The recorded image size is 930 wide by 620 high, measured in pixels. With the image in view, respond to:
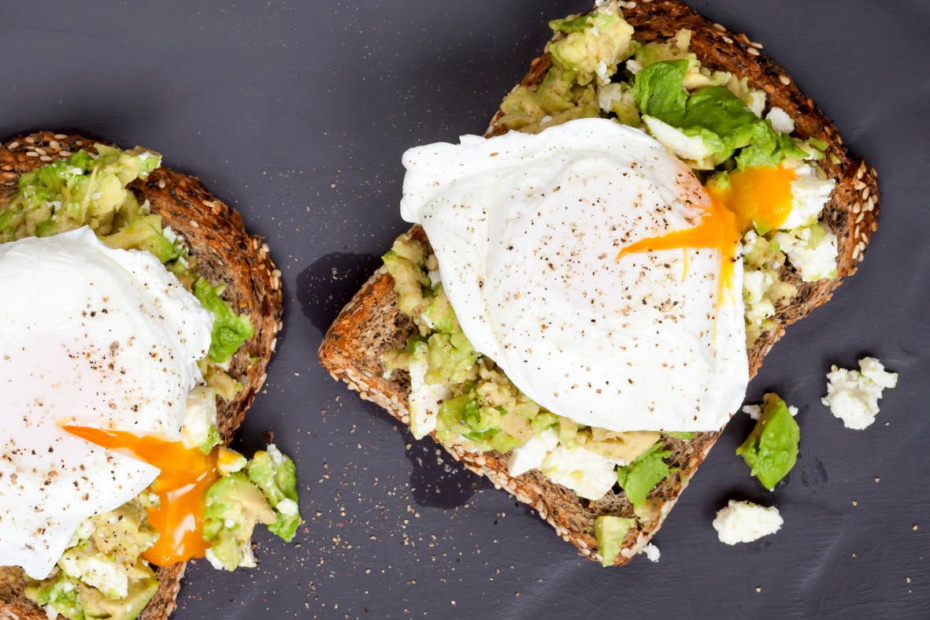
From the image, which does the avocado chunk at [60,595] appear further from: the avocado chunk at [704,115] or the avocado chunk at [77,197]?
the avocado chunk at [704,115]

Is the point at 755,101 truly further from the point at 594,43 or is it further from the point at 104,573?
the point at 104,573

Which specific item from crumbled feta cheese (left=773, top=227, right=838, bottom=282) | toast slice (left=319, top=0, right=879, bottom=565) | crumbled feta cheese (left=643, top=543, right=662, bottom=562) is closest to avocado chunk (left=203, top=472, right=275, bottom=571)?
toast slice (left=319, top=0, right=879, bottom=565)

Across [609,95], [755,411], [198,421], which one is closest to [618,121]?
[609,95]

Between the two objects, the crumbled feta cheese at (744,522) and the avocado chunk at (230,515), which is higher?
the avocado chunk at (230,515)

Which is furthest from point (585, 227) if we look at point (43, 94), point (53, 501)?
point (43, 94)

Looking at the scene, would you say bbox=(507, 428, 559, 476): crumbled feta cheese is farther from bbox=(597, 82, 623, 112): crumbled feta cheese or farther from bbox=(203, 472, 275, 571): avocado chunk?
bbox=(597, 82, 623, 112): crumbled feta cheese

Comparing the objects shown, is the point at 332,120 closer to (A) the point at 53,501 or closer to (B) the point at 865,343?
(A) the point at 53,501

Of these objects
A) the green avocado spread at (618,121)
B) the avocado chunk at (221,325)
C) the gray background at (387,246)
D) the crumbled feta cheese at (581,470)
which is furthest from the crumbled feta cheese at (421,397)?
the avocado chunk at (221,325)
